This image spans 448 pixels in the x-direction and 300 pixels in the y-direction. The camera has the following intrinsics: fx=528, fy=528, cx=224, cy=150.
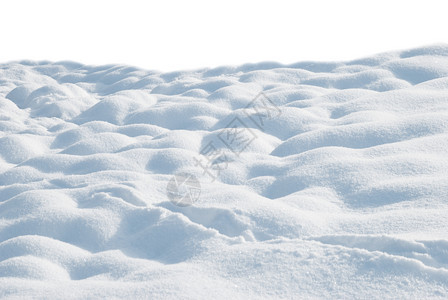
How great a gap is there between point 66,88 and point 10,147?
5.98ft

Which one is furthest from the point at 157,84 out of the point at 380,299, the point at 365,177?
the point at 380,299

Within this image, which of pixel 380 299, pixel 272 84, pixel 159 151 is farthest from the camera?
pixel 272 84

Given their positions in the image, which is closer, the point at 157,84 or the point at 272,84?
the point at 272,84

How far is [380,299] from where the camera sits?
4.17 ft

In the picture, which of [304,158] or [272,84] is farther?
[272,84]

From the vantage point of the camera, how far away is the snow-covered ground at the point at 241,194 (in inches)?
55.9

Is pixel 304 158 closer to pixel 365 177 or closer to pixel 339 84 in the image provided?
pixel 365 177

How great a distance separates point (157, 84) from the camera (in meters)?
4.72

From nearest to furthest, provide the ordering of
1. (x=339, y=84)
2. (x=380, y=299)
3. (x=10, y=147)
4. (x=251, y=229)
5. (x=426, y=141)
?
(x=380, y=299) < (x=251, y=229) < (x=426, y=141) < (x=10, y=147) < (x=339, y=84)

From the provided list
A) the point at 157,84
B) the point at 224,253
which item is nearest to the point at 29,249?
the point at 224,253

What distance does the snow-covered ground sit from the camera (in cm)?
142

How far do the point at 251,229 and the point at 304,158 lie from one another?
0.71 m

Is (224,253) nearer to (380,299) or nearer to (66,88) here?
(380,299)

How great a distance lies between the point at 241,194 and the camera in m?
→ 1.97
